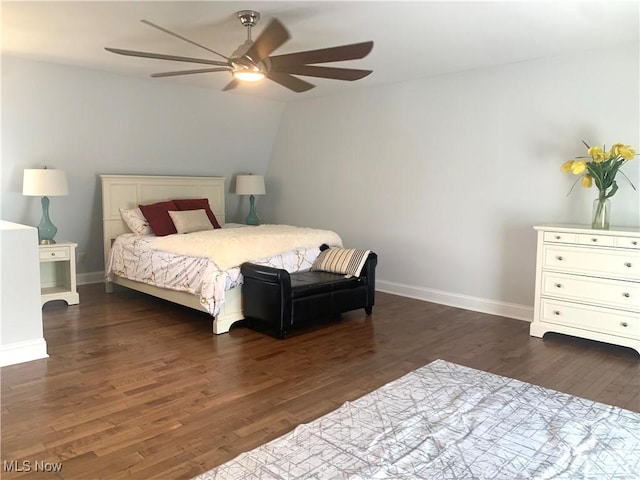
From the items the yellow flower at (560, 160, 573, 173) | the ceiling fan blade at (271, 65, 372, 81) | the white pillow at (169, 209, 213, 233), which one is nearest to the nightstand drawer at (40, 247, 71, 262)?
the white pillow at (169, 209, 213, 233)

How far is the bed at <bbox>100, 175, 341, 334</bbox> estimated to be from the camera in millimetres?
4191

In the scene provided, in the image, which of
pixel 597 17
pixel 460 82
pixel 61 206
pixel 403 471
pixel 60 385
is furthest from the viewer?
pixel 61 206

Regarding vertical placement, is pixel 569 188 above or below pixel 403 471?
above

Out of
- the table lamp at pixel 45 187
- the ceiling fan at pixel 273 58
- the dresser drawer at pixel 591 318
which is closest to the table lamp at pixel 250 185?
the table lamp at pixel 45 187

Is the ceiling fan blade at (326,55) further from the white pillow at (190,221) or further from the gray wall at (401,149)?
the white pillow at (190,221)

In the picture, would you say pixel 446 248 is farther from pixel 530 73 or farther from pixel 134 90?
pixel 134 90

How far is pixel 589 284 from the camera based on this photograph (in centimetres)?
383

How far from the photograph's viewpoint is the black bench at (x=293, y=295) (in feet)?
12.9

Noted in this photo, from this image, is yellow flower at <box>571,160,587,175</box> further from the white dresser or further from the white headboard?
the white headboard

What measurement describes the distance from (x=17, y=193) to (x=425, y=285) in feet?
14.7

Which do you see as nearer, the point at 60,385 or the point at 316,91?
the point at 60,385

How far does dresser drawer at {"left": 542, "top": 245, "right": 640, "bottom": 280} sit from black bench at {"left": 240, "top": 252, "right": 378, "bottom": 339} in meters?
1.58

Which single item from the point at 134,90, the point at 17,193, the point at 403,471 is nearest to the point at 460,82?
the point at 134,90

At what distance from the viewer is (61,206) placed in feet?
17.9
